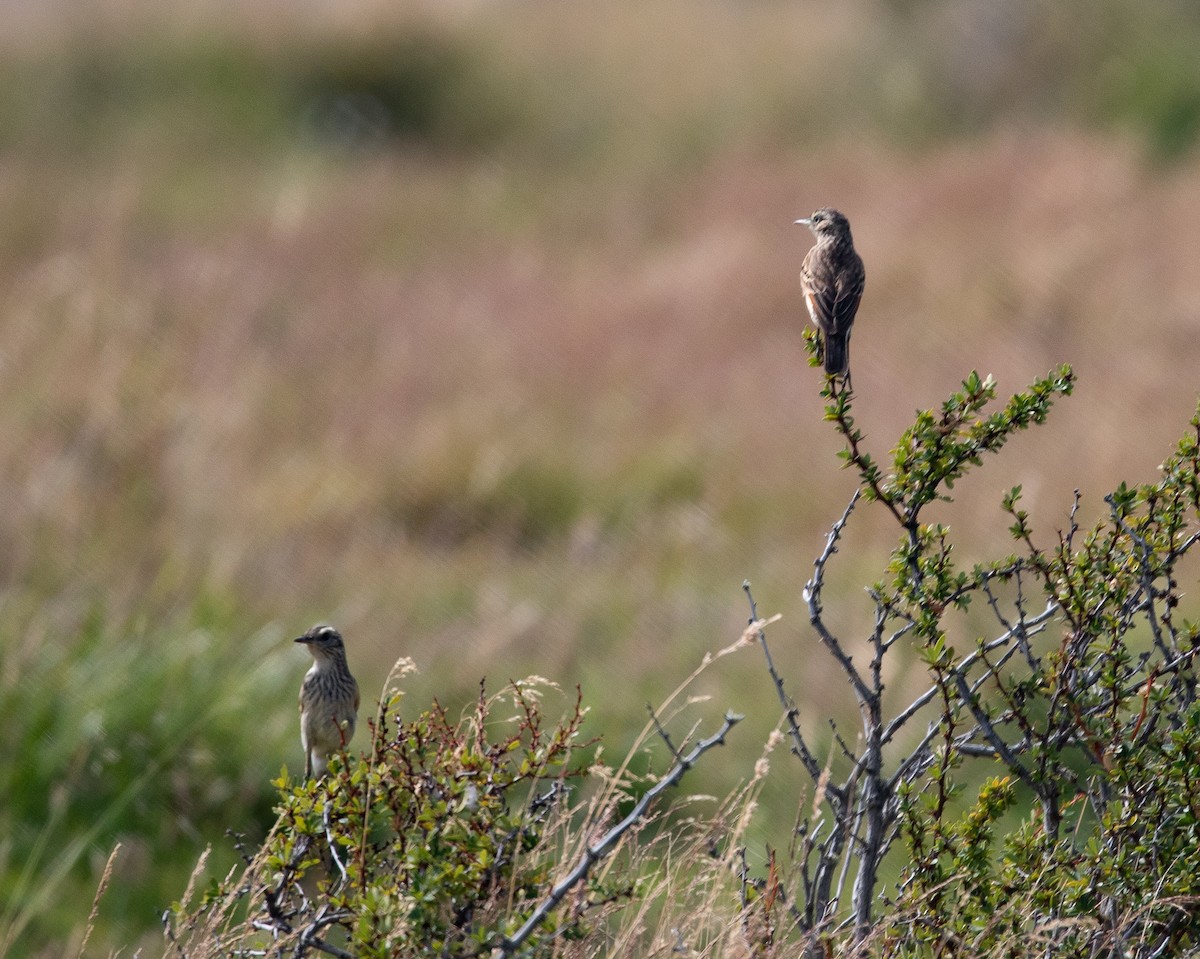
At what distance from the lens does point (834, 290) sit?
14.5ft

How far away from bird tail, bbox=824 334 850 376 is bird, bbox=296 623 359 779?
1852mm

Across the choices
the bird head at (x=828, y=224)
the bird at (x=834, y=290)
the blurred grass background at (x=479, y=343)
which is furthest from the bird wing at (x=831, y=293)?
the blurred grass background at (x=479, y=343)

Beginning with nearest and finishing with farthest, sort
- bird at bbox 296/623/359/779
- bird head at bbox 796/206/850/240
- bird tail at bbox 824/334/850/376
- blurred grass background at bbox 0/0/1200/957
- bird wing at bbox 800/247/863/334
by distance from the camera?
bird tail at bbox 824/334/850/376
bird wing at bbox 800/247/863/334
bird at bbox 296/623/359/779
bird head at bbox 796/206/850/240
blurred grass background at bbox 0/0/1200/957

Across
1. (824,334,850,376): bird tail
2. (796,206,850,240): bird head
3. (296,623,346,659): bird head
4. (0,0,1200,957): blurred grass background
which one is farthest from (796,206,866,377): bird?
(0,0,1200,957): blurred grass background

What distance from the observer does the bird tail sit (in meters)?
3.74

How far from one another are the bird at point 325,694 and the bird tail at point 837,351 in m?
1.85

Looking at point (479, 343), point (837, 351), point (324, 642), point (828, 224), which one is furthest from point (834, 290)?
point (479, 343)

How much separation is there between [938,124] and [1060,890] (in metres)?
16.9

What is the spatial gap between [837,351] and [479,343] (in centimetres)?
864

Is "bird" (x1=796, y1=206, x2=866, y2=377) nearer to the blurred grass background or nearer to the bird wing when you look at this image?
the bird wing

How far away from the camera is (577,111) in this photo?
2162 centimetres

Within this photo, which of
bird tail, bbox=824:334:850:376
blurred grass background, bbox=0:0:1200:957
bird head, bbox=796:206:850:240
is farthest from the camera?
blurred grass background, bbox=0:0:1200:957

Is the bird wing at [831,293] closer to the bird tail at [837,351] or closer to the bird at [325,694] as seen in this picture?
the bird tail at [837,351]

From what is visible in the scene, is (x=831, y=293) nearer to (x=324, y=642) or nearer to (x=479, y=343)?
(x=324, y=642)
